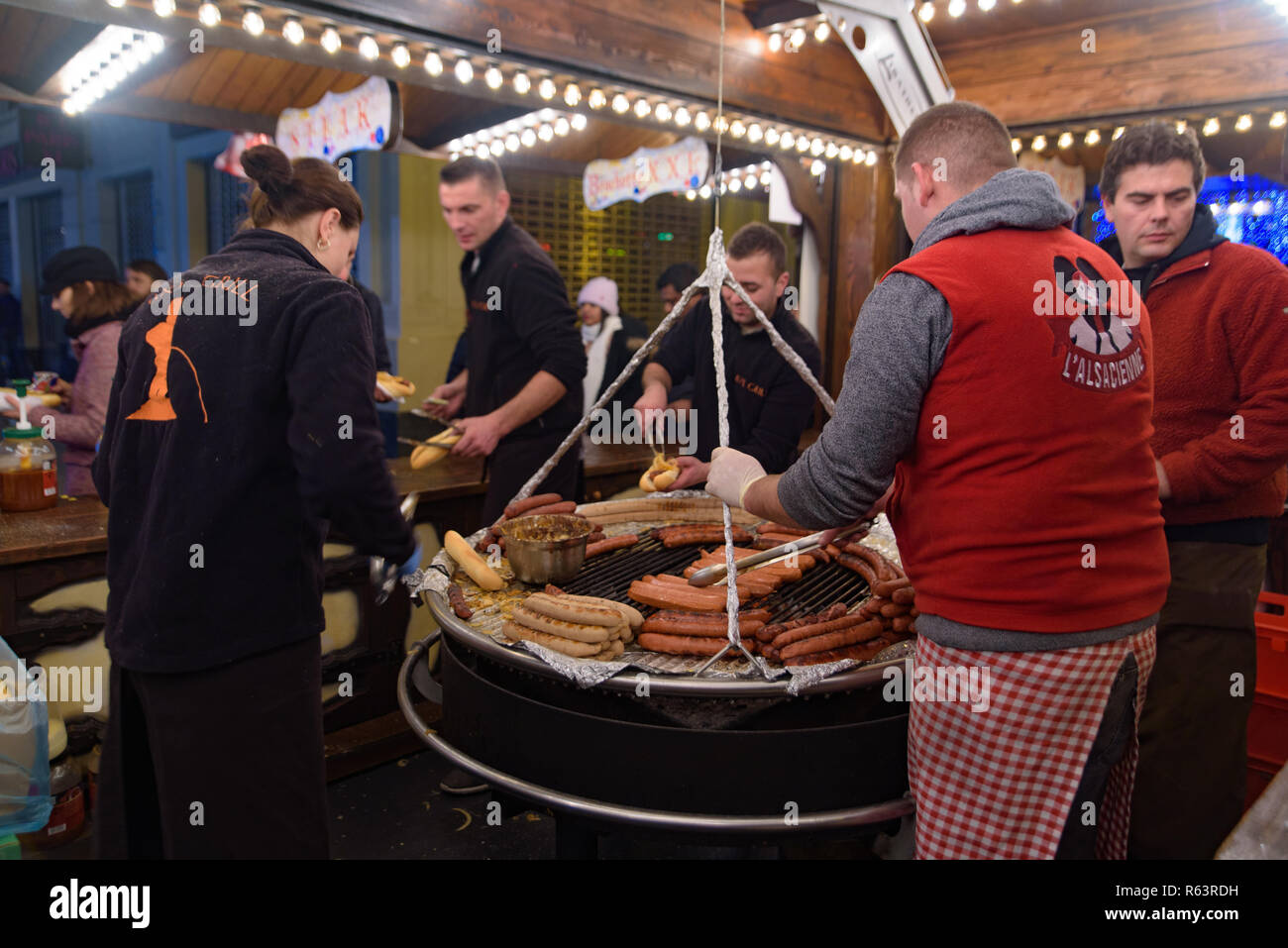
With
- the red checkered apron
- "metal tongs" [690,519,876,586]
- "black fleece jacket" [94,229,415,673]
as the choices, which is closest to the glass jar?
"black fleece jacket" [94,229,415,673]

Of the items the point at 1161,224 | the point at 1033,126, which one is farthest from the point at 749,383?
the point at 1033,126

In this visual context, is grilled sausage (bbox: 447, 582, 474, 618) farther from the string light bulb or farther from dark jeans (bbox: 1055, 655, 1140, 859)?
the string light bulb

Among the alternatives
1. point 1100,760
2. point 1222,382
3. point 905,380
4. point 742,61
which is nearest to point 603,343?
point 742,61

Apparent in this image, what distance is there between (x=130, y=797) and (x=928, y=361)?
82.5 inches

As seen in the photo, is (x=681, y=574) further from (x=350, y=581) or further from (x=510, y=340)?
(x=350, y=581)

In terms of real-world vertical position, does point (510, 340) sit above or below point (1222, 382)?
above

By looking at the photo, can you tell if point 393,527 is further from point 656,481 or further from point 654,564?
point 656,481

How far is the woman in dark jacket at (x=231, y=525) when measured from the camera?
1972mm

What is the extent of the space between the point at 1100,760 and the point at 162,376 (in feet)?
7.33

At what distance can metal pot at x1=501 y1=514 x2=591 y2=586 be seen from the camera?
253 cm

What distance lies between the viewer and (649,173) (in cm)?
679

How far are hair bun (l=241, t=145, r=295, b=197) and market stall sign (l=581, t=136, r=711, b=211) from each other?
4700mm

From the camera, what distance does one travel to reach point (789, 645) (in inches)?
81.8

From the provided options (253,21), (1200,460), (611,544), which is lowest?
(611,544)
